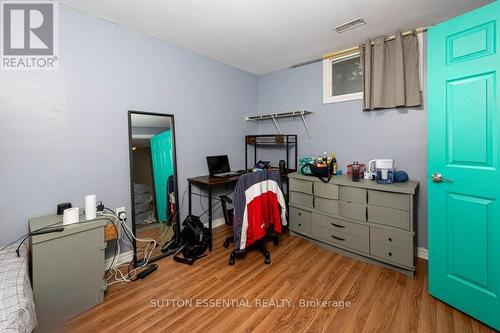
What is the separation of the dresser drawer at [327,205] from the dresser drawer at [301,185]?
0.15m

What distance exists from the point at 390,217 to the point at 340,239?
0.59 metres

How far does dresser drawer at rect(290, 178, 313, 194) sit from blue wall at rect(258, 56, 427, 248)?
62cm

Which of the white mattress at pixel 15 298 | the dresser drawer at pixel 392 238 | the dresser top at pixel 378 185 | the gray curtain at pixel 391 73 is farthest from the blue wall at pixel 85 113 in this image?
the dresser drawer at pixel 392 238

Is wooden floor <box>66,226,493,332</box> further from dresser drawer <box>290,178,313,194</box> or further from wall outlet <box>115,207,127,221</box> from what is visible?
dresser drawer <box>290,178,313,194</box>

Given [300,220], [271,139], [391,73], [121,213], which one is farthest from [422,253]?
[121,213]

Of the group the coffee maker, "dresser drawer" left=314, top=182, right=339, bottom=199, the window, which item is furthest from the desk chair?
the window

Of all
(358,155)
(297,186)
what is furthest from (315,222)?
(358,155)

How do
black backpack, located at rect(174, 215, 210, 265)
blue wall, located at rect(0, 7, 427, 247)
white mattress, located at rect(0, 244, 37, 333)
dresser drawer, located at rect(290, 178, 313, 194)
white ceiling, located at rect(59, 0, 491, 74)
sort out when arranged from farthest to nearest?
dresser drawer, located at rect(290, 178, 313, 194), black backpack, located at rect(174, 215, 210, 265), white ceiling, located at rect(59, 0, 491, 74), blue wall, located at rect(0, 7, 427, 247), white mattress, located at rect(0, 244, 37, 333)

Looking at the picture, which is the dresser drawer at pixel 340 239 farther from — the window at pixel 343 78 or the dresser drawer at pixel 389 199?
the window at pixel 343 78

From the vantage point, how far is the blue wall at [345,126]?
2.33 meters

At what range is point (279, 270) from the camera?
2146 millimetres

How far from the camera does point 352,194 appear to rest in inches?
90.7

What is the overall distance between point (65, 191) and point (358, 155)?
3.18m

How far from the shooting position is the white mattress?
94 cm
